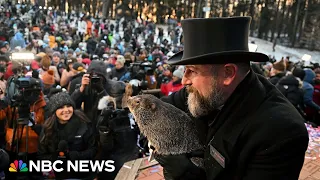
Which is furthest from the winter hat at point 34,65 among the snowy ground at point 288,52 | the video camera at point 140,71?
the snowy ground at point 288,52

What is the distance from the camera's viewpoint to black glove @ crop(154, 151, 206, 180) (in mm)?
1518

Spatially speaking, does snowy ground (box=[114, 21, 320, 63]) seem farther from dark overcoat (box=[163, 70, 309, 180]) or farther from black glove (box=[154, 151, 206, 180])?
dark overcoat (box=[163, 70, 309, 180])

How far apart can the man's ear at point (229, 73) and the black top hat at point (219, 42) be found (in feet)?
0.13

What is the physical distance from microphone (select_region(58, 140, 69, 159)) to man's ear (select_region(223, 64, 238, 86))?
2.43m

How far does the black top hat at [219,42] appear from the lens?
4.63ft

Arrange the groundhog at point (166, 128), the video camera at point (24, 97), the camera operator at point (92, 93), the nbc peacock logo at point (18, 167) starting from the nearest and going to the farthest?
the groundhog at point (166, 128) < the video camera at point (24, 97) < the nbc peacock logo at point (18, 167) < the camera operator at point (92, 93)

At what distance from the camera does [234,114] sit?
1.43m

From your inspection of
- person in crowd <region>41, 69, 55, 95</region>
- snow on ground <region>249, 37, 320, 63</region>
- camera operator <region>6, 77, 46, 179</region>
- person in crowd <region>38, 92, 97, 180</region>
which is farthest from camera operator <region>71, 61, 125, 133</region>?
snow on ground <region>249, 37, 320, 63</region>

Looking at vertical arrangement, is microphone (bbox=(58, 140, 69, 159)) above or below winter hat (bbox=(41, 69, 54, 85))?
below

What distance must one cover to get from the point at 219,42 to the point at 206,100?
29cm

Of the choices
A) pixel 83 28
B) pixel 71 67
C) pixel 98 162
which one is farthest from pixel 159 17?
pixel 98 162

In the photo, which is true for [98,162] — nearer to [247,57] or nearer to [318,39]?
[247,57]

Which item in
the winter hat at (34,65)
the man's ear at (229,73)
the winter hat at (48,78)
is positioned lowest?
the winter hat at (48,78)

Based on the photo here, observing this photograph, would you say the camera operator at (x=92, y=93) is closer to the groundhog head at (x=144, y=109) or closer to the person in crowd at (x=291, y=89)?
the groundhog head at (x=144, y=109)
